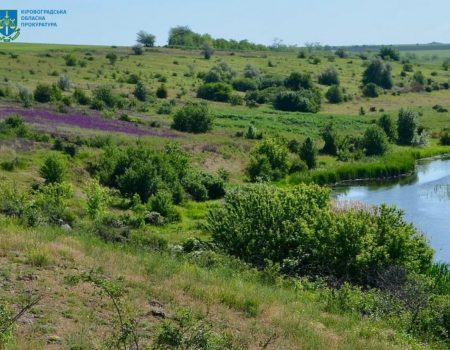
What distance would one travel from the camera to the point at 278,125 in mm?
73438

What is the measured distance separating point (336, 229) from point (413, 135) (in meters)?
53.0

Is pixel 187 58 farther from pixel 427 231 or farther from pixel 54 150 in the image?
pixel 427 231

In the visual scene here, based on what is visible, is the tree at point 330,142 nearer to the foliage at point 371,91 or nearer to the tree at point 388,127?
the tree at point 388,127

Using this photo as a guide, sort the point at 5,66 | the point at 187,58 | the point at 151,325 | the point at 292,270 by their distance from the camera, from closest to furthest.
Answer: the point at 151,325
the point at 292,270
the point at 5,66
the point at 187,58

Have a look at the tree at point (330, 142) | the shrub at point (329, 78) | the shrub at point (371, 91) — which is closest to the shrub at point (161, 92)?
the tree at point (330, 142)

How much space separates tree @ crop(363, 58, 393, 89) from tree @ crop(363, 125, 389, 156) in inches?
1973

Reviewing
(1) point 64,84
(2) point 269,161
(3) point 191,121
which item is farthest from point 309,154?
(1) point 64,84

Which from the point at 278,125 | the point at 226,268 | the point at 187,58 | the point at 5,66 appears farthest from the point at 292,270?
the point at 187,58

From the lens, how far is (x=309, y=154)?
5912 centimetres

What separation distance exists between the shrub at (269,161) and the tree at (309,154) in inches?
105

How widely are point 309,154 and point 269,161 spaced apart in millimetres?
6129

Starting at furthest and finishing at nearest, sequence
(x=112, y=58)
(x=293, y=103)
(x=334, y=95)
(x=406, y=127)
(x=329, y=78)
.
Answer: (x=329, y=78)
(x=112, y=58)
(x=334, y=95)
(x=293, y=103)
(x=406, y=127)

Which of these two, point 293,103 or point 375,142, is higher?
point 293,103

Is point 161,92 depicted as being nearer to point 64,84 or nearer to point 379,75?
point 64,84
